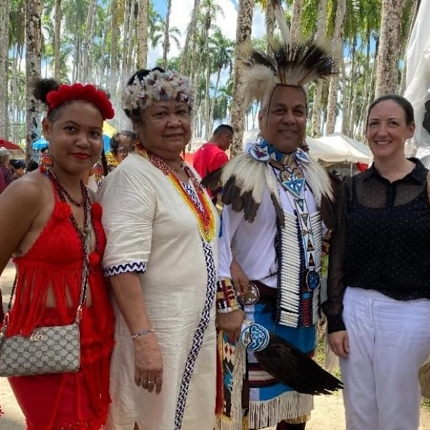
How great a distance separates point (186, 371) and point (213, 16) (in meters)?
41.3

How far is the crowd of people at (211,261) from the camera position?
2.05 meters

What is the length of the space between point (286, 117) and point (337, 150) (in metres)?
14.2

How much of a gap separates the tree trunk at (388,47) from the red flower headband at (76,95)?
19.8 feet

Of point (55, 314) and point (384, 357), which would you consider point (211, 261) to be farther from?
point (384, 357)

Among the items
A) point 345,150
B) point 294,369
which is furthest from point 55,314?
point 345,150

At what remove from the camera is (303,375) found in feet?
8.92

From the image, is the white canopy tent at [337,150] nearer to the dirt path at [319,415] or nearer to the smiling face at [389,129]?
the dirt path at [319,415]

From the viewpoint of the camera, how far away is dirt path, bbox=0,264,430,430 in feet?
12.1

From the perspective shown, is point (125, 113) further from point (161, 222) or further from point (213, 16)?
point (213, 16)

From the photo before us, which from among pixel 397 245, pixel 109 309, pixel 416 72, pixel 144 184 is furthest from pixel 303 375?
pixel 416 72

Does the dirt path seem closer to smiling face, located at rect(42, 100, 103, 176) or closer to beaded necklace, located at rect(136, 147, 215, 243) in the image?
beaded necklace, located at rect(136, 147, 215, 243)

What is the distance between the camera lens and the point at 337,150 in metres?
16.5

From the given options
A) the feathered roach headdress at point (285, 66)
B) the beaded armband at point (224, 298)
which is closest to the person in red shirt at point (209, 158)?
the feathered roach headdress at point (285, 66)

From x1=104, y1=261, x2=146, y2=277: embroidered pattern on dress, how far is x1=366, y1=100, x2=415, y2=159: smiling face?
4.21 feet
